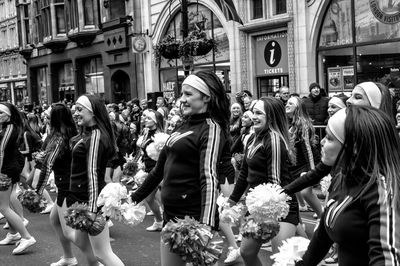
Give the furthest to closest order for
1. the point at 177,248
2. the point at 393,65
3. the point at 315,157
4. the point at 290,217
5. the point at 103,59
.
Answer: the point at 103,59
the point at 393,65
the point at 315,157
the point at 290,217
the point at 177,248

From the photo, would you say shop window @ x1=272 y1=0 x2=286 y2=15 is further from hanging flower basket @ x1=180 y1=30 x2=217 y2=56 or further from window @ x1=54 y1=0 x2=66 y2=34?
window @ x1=54 y1=0 x2=66 y2=34

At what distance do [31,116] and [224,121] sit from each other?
10666 millimetres

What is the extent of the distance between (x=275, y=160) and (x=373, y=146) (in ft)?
8.15

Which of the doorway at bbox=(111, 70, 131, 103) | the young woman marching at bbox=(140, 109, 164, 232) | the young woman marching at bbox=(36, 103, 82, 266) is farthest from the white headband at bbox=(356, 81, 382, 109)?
the doorway at bbox=(111, 70, 131, 103)

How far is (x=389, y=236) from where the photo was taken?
7.74 feet

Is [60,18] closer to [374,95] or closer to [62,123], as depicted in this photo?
[62,123]

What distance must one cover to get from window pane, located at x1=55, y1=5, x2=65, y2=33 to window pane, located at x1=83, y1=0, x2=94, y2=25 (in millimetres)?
4575

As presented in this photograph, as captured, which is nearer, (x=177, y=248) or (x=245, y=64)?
(x=177, y=248)

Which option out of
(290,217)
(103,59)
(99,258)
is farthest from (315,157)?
(103,59)

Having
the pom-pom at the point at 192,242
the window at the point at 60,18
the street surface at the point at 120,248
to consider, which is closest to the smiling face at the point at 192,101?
the pom-pom at the point at 192,242

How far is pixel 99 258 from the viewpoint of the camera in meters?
5.02

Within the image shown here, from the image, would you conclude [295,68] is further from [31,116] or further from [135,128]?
[31,116]

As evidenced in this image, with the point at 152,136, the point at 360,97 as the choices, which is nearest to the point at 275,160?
the point at 360,97

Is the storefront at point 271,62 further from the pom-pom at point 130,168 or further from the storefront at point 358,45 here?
the pom-pom at point 130,168
